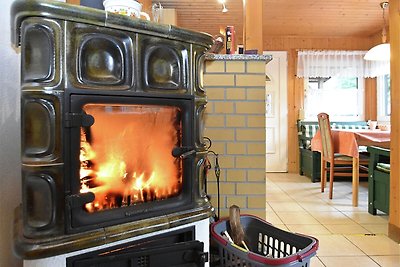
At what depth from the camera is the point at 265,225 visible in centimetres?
178

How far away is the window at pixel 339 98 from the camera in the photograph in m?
5.77

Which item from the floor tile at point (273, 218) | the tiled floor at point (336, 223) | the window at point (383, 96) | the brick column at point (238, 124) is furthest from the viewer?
the window at point (383, 96)

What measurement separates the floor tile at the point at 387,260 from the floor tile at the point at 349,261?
0.04 metres

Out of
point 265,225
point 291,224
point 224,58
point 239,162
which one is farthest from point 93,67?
point 291,224

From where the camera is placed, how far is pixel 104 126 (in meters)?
1.14

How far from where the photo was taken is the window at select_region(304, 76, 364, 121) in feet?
18.9

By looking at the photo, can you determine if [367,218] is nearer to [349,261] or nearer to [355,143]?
[355,143]

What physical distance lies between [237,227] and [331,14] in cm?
411

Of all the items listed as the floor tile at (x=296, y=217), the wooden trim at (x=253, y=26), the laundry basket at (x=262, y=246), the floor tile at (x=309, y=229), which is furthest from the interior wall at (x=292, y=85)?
the laundry basket at (x=262, y=246)

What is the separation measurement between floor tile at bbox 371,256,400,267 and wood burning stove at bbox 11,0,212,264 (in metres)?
1.43

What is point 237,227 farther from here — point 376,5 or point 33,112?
point 376,5

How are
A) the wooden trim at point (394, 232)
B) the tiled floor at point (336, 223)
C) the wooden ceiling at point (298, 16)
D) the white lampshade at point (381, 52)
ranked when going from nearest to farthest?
the tiled floor at point (336, 223) < the wooden trim at point (394, 232) < the white lampshade at point (381, 52) < the wooden ceiling at point (298, 16)

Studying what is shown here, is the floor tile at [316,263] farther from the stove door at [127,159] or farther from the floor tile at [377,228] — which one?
the stove door at [127,159]

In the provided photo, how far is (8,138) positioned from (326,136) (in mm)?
3502
